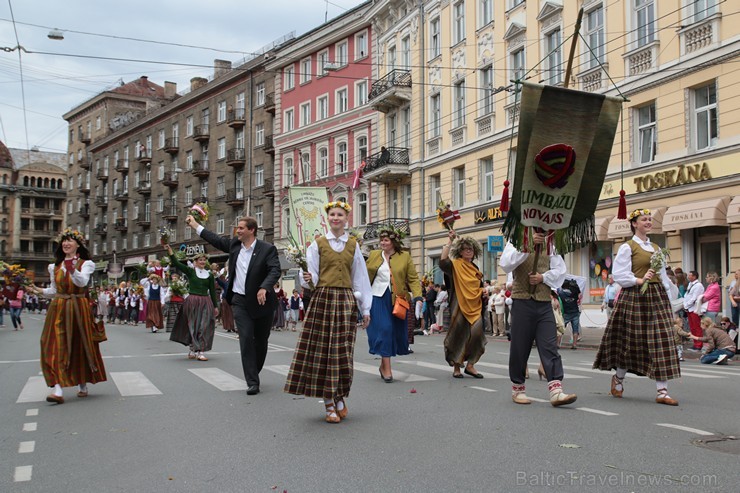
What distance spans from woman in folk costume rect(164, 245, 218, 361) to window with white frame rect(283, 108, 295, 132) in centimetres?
3633

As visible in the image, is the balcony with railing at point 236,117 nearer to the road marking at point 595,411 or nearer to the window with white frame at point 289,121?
the window with white frame at point 289,121

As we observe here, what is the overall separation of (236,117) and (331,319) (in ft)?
165

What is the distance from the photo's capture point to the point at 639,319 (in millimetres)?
7988

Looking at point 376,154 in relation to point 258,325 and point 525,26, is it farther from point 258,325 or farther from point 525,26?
point 258,325

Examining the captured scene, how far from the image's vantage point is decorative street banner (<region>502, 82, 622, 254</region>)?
24.0 ft

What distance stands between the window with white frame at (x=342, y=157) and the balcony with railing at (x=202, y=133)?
61.6 ft

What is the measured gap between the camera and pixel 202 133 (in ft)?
198

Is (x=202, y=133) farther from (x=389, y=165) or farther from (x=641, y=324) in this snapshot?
(x=641, y=324)

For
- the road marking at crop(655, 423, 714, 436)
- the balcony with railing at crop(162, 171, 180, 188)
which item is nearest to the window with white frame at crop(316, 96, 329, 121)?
the balcony with railing at crop(162, 171, 180, 188)

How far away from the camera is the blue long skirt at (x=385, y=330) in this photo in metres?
10.2

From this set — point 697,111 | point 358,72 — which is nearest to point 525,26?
point 697,111

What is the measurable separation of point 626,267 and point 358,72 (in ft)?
120

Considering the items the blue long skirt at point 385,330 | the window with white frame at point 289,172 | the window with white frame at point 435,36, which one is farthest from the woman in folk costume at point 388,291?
the window with white frame at point 289,172

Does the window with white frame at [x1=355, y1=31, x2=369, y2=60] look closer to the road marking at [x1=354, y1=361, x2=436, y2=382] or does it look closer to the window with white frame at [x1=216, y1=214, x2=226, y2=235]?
the window with white frame at [x1=216, y1=214, x2=226, y2=235]
